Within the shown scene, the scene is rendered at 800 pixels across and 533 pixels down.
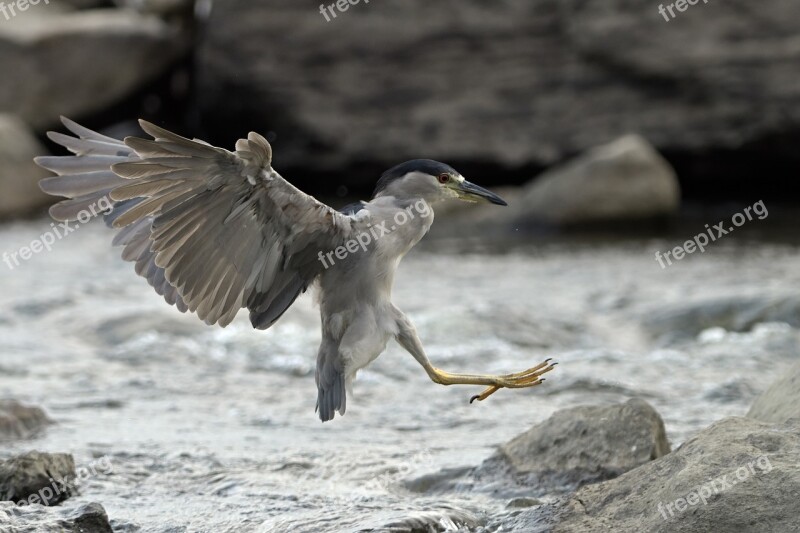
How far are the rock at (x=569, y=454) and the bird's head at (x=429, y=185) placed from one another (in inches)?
37.4

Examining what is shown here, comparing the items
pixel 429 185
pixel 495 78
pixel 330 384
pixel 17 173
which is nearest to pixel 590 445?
pixel 330 384

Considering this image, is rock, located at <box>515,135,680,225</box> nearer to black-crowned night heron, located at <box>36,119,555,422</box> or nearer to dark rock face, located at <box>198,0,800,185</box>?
dark rock face, located at <box>198,0,800,185</box>

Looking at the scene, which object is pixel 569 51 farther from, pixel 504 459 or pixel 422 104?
pixel 504 459

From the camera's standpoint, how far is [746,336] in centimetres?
754

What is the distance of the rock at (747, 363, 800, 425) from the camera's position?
15.4 ft

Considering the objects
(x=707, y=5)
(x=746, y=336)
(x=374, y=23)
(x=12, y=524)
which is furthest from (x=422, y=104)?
(x=12, y=524)

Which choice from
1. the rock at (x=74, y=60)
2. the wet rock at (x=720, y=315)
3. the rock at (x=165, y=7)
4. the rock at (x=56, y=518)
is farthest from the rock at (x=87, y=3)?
the rock at (x=56, y=518)

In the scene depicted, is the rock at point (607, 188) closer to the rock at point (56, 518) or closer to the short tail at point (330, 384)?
the short tail at point (330, 384)

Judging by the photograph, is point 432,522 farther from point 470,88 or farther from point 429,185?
point 470,88

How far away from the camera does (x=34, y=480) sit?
4.84m

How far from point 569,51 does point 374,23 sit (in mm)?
1970

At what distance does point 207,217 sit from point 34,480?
1233 mm

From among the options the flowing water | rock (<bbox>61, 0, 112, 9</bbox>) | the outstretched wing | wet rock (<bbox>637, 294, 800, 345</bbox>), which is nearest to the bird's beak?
the outstretched wing

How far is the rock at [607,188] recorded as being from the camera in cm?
1121
